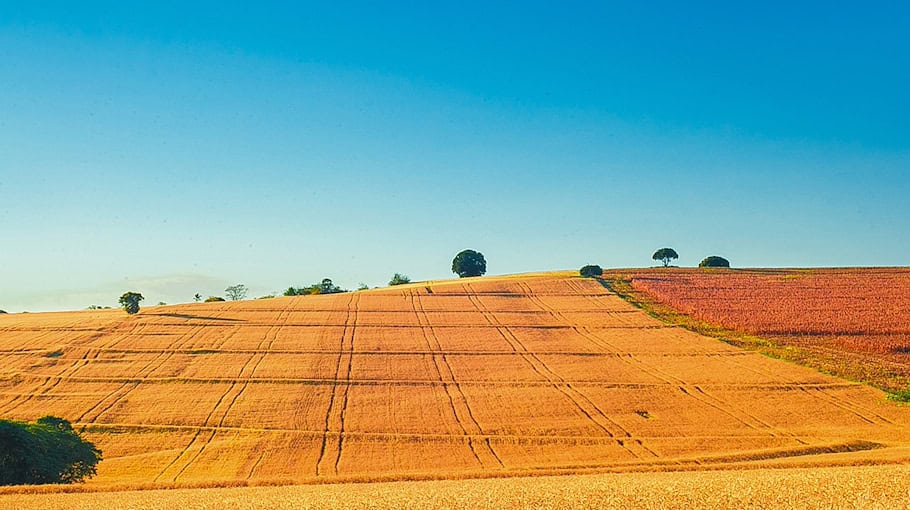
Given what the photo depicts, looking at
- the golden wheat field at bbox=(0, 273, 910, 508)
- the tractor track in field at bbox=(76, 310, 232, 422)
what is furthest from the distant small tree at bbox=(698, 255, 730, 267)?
the tractor track in field at bbox=(76, 310, 232, 422)

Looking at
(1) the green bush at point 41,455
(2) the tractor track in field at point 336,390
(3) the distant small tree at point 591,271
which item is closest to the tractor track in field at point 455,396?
(2) the tractor track in field at point 336,390

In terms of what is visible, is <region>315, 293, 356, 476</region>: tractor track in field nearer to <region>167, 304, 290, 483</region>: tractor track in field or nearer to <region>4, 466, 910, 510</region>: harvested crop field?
<region>167, 304, 290, 483</region>: tractor track in field

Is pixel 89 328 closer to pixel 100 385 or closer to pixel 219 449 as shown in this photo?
pixel 100 385

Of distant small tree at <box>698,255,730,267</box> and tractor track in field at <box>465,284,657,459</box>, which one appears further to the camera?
distant small tree at <box>698,255,730,267</box>

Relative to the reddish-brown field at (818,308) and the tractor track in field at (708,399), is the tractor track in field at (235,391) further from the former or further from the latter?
the reddish-brown field at (818,308)

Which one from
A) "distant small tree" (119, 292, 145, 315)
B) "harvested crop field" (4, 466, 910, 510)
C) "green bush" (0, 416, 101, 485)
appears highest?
"distant small tree" (119, 292, 145, 315)

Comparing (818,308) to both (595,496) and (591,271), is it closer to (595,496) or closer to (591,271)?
(591,271)

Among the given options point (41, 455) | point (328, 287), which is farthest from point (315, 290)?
point (41, 455)

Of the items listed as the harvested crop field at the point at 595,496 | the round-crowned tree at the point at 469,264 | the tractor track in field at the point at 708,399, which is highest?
the round-crowned tree at the point at 469,264
